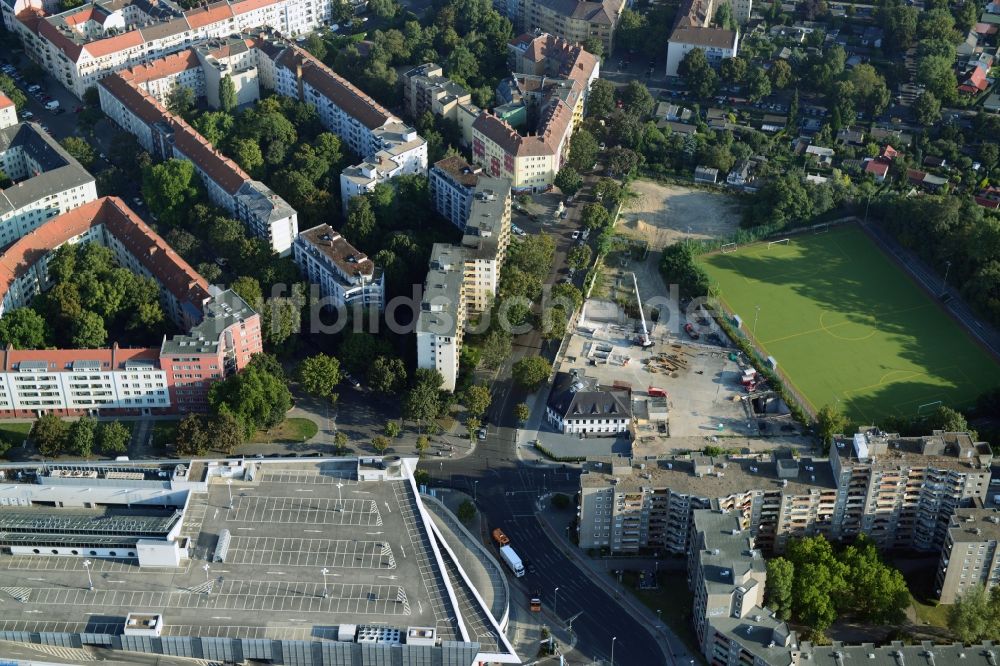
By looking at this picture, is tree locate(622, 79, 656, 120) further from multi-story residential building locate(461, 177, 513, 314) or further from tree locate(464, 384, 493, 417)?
tree locate(464, 384, 493, 417)

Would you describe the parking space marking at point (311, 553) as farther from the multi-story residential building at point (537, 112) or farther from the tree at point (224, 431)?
the multi-story residential building at point (537, 112)

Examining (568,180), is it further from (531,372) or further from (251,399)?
(251,399)

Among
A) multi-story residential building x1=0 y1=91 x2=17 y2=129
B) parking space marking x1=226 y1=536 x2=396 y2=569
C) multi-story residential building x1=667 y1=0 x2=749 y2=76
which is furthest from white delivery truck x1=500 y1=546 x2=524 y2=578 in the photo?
multi-story residential building x1=667 y1=0 x2=749 y2=76

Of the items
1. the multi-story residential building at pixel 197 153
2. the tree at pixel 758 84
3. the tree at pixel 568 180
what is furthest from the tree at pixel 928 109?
the multi-story residential building at pixel 197 153

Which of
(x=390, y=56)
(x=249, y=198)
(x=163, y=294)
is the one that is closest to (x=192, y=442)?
(x=163, y=294)

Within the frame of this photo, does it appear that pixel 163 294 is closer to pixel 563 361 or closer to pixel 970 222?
pixel 563 361

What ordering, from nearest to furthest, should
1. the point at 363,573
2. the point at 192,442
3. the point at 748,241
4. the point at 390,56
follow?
the point at 363,573 < the point at 192,442 < the point at 748,241 < the point at 390,56

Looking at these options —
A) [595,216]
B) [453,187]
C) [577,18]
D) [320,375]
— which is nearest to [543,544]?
[320,375]
